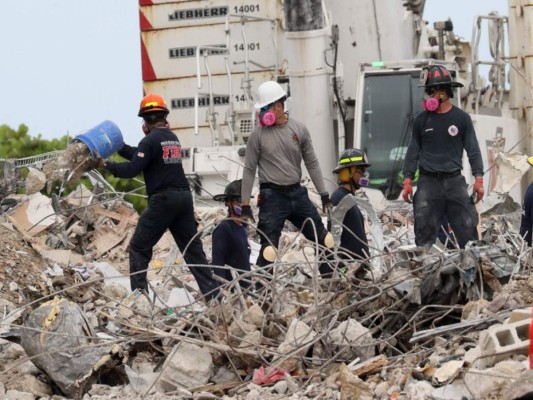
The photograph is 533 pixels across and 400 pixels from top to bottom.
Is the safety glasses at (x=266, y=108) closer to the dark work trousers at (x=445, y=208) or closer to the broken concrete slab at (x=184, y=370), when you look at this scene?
the dark work trousers at (x=445, y=208)

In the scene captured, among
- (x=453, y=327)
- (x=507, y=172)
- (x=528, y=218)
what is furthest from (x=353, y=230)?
(x=507, y=172)

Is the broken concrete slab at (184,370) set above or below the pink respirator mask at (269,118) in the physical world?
below

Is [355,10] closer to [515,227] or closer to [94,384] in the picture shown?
[515,227]

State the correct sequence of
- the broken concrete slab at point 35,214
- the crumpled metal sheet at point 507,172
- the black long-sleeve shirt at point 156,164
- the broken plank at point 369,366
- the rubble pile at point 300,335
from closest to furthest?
1. the rubble pile at point 300,335
2. the broken plank at point 369,366
3. the black long-sleeve shirt at point 156,164
4. the broken concrete slab at point 35,214
5. the crumpled metal sheet at point 507,172

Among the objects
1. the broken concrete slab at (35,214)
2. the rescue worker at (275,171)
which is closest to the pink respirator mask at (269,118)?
the rescue worker at (275,171)

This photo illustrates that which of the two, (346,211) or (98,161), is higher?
(98,161)

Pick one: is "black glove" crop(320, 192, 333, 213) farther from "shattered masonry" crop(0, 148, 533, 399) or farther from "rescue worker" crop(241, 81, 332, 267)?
"shattered masonry" crop(0, 148, 533, 399)

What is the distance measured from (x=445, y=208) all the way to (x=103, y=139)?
2.65 metres

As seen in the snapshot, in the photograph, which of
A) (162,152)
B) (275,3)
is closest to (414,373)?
(162,152)

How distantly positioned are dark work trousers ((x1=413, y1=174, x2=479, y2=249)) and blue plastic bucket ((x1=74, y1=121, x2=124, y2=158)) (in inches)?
93.3

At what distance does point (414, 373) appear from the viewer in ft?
28.9

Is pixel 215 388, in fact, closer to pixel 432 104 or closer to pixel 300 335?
pixel 300 335

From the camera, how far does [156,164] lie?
1245 cm

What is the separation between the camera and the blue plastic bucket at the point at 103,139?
42.4 feet
